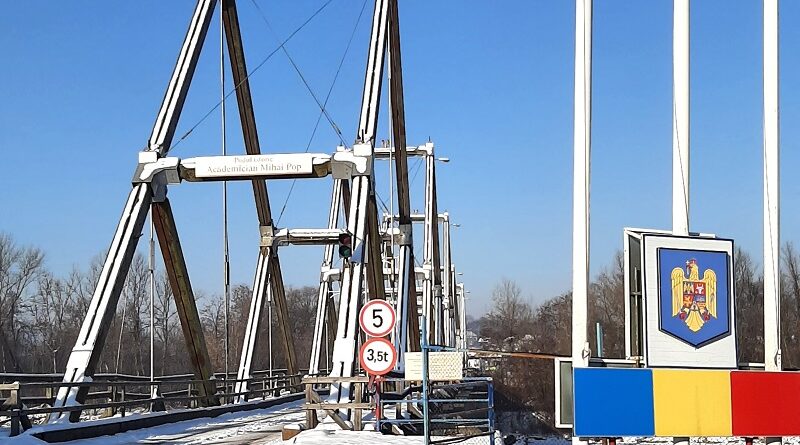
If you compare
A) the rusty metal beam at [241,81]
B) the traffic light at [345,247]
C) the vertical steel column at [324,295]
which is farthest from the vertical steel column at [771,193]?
the vertical steel column at [324,295]

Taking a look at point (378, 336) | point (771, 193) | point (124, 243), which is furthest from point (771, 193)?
point (124, 243)

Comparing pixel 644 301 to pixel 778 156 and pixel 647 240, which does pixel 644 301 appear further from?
pixel 778 156

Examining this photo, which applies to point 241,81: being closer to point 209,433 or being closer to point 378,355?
point 209,433

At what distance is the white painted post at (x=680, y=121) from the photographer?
1096 cm

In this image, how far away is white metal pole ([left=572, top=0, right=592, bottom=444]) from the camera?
1003 cm

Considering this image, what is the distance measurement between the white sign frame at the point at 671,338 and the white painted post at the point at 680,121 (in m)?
0.55

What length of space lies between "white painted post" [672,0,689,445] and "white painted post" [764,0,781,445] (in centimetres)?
125

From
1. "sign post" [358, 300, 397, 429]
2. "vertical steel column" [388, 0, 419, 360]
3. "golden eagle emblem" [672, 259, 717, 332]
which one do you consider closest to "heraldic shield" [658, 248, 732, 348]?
"golden eagle emblem" [672, 259, 717, 332]

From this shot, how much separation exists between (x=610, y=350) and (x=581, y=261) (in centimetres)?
4761

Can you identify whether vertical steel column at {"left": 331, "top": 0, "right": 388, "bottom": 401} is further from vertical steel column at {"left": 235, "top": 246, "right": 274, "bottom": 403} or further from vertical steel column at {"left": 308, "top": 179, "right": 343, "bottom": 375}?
vertical steel column at {"left": 308, "top": 179, "right": 343, "bottom": 375}

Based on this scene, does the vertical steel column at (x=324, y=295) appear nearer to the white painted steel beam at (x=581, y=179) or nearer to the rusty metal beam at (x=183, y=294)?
the rusty metal beam at (x=183, y=294)

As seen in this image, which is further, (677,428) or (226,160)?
(226,160)

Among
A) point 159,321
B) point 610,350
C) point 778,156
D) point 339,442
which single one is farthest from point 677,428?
point 159,321

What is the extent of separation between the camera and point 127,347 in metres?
86.9
